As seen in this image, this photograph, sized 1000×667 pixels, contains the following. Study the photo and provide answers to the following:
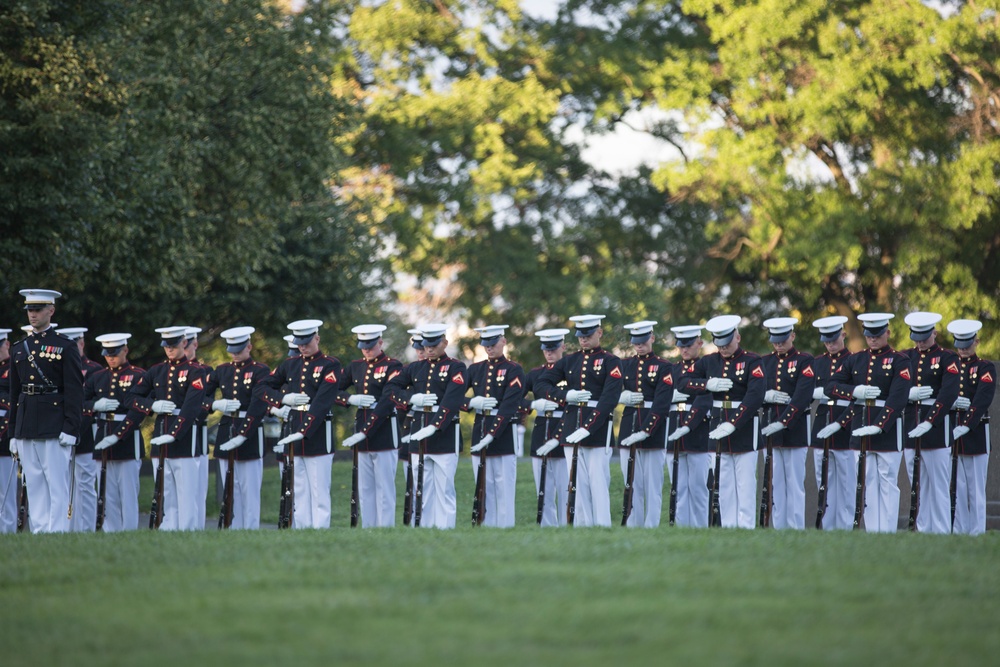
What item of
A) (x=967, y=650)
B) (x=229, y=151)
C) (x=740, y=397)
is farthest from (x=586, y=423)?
(x=229, y=151)

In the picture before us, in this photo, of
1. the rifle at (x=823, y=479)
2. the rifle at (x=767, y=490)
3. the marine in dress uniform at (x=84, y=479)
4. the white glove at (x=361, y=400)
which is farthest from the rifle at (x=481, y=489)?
the marine in dress uniform at (x=84, y=479)

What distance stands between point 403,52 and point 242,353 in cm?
1837

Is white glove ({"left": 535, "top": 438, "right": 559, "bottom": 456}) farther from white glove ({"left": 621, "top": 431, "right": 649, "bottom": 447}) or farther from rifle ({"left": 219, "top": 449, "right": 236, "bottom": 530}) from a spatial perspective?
rifle ({"left": 219, "top": 449, "right": 236, "bottom": 530})

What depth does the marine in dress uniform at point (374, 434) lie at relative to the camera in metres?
14.0

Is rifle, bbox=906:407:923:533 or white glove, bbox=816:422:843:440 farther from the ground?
white glove, bbox=816:422:843:440

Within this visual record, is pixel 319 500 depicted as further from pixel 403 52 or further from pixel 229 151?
pixel 403 52

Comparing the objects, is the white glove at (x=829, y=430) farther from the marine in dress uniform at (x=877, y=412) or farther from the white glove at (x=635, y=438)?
the white glove at (x=635, y=438)

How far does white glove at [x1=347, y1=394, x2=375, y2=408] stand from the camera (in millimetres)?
13828

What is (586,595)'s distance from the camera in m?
7.96

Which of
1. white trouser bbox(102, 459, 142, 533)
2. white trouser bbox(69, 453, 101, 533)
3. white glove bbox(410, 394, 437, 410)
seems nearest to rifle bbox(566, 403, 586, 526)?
white glove bbox(410, 394, 437, 410)

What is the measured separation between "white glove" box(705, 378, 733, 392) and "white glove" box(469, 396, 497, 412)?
209cm

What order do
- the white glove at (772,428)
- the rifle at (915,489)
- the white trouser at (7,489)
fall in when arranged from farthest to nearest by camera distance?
1. the white trouser at (7,489)
2. the white glove at (772,428)
3. the rifle at (915,489)

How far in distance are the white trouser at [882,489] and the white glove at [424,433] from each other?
4024 mm

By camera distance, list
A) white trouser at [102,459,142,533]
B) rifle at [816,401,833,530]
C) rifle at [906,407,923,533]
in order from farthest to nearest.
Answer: white trouser at [102,459,142,533], rifle at [816,401,833,530], rifle at [906,407,923,533]
